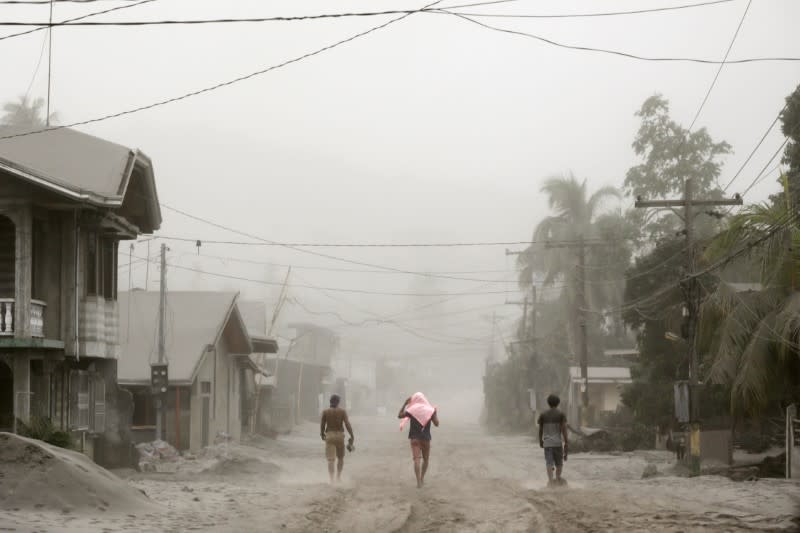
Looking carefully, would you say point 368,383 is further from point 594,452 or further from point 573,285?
point 594,452

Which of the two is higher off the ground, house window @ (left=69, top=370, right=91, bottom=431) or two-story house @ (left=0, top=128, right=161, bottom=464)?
two-story house @ (left=0, top=128, right=161, bottom=464)

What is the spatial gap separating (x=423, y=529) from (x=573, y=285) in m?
55.6

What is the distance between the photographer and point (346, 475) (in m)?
27.6

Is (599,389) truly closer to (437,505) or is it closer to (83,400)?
(83,400)

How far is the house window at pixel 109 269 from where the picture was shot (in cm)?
2858

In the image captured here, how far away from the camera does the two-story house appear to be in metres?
24.4

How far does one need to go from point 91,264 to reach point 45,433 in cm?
573

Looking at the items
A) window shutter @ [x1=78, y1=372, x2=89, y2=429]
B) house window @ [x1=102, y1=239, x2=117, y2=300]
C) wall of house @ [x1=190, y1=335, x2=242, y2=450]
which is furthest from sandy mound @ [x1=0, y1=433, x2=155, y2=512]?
wall of house @ [x1=190, y1=335, x2=242, y2=450]

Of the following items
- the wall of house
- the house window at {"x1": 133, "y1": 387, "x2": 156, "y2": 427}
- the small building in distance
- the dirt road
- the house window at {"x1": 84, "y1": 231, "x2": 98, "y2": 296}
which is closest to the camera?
the dirt road

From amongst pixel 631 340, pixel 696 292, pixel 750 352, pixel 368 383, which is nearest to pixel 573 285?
pixel 631 340

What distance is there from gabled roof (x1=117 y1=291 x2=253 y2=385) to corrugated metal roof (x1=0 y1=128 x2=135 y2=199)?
11752mm

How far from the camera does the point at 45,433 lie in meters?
22.3

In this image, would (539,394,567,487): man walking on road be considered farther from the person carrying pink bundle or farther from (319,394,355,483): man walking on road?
(319,394,355,483): man walking on road

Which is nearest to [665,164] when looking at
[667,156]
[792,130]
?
[667,156]
